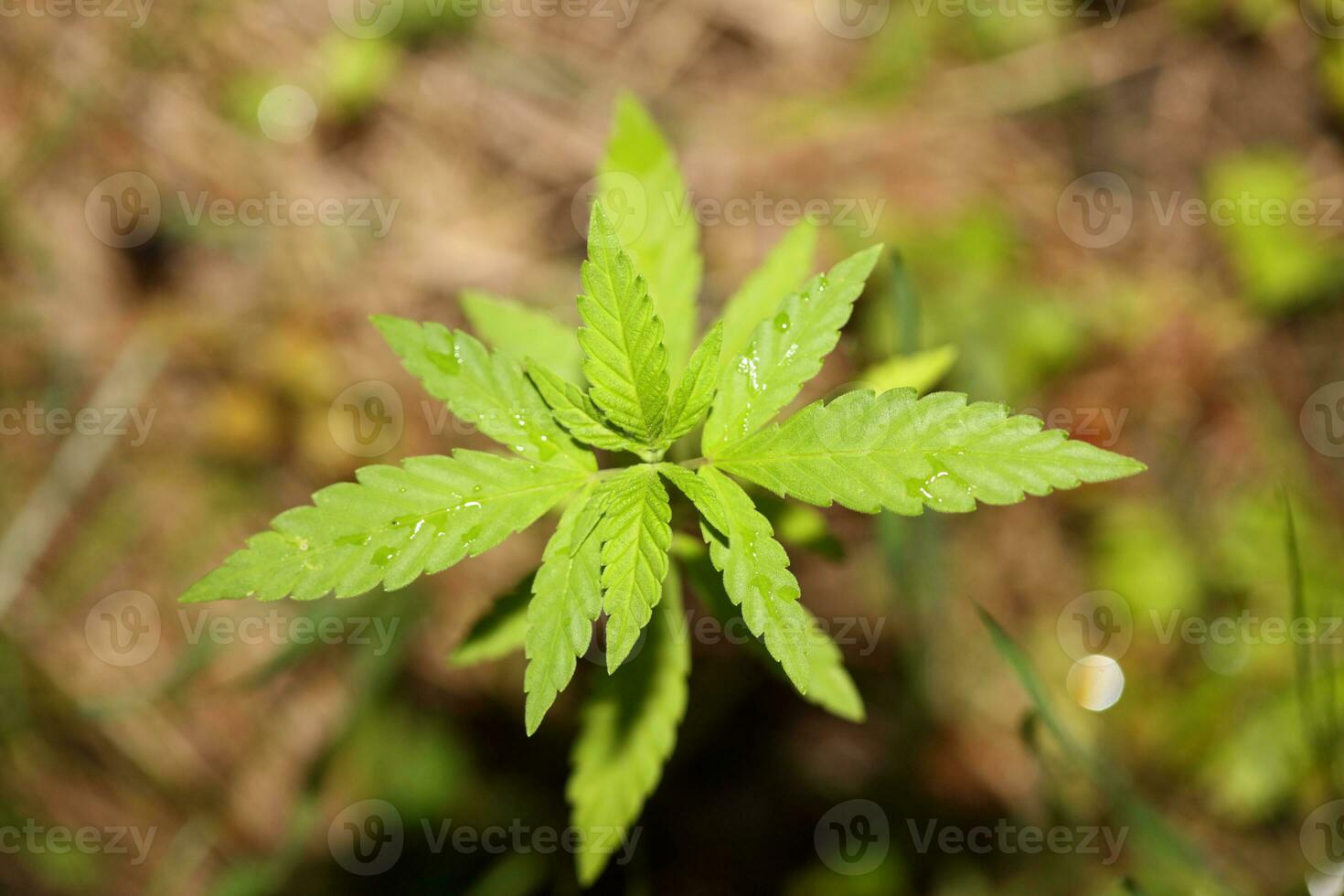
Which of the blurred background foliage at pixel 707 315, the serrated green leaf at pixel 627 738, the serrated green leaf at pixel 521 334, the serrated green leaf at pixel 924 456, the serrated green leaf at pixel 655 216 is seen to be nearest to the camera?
the serrated green leaf at pixel 924 456

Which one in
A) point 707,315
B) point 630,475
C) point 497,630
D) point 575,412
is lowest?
point 707,315

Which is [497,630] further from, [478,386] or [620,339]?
[620,339]

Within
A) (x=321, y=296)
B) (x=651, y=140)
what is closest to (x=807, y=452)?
(x=651, y=140)

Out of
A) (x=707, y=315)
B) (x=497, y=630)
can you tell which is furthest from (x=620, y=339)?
(x=707, y=315)

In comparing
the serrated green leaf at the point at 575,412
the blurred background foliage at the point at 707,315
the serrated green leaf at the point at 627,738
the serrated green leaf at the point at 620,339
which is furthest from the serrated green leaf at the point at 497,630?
the blurred background foliage at the point at 707,315

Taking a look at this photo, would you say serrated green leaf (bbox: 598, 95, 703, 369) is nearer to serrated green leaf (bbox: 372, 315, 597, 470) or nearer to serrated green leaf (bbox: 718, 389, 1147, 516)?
serrated green leaf (bbox: 372, 315, 597, 470)

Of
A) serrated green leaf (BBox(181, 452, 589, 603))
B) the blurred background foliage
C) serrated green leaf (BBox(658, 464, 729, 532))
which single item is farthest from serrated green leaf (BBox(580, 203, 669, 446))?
the blurred background foliage

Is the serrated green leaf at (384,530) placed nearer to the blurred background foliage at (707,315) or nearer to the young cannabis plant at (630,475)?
the young cannabis plant at (630,475)
